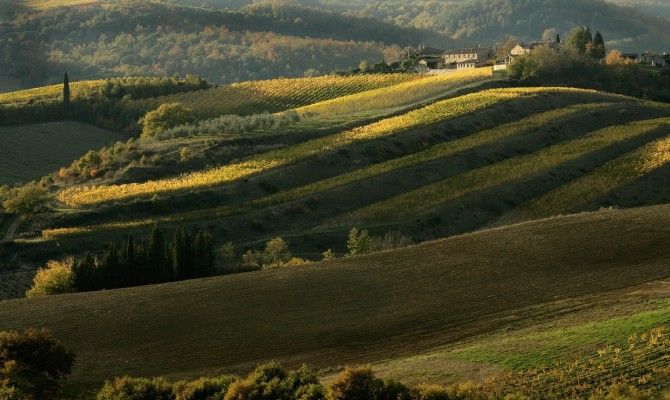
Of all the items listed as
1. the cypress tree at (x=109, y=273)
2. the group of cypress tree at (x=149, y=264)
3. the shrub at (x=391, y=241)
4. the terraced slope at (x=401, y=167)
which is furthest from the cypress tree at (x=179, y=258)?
the terraced slope at (x=401, y=167)

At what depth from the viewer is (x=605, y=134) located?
4914 inches

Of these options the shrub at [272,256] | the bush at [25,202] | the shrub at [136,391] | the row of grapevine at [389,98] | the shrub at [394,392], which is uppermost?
the row of grapevine at [389,98]

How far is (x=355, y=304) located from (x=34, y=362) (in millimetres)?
16356

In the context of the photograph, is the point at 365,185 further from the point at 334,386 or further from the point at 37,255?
the point at 334,386

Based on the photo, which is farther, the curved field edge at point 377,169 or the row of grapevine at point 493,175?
the row of grapevine at point 493,175

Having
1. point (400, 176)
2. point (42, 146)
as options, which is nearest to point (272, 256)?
point (400, 176)

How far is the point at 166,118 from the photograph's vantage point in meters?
156

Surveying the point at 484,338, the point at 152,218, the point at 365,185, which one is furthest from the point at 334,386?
the point at 365,185

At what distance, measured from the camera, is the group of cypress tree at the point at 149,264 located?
72.1 m

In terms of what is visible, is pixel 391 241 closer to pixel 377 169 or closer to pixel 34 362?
pixel 377 169

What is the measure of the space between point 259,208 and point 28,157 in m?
62.6

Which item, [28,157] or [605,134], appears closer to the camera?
[605,134]

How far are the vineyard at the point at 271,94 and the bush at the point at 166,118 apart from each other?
29.0ft

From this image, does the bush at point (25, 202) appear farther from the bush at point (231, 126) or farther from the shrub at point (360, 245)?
the bush at point (231, 126)
